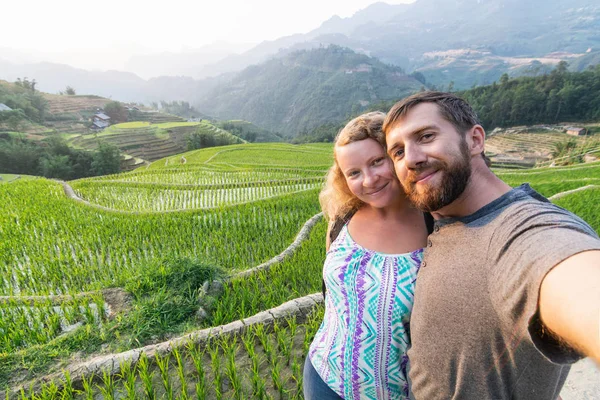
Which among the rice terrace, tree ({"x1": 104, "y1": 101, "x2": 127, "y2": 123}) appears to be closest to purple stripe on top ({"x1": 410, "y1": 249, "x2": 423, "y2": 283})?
the rice terrace

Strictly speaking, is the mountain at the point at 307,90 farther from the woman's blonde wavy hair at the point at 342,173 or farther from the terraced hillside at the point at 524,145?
the woman's blonde wavy hair at the point at 342,173

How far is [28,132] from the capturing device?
39875 mm

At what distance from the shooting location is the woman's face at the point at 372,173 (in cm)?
138

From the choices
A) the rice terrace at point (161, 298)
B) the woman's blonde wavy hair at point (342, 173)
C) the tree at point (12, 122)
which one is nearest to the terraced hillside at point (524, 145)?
the rice terrace at point (161, 298)

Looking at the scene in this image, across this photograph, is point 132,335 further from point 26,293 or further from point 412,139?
point 412,139

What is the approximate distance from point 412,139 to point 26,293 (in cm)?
576

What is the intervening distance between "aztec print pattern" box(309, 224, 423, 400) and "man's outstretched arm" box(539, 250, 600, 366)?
0.51 metres

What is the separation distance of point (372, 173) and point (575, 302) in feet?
2.77

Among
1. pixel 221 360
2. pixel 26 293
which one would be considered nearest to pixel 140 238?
pixel 26 293

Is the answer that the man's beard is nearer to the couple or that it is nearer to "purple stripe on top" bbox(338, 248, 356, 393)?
the couple

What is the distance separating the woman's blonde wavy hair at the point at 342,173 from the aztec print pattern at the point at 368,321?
27 centimetres

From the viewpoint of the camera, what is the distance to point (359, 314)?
4.34 feet

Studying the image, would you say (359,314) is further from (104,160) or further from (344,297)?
(104,160)

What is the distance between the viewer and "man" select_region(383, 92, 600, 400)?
774 mm
